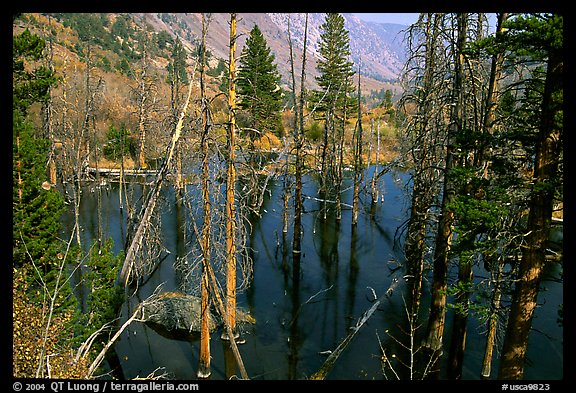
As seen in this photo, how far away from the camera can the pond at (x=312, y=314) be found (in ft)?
39.5

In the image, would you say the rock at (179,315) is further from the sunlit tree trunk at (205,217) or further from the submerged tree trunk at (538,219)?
the submerged tree trunk at (538,219)

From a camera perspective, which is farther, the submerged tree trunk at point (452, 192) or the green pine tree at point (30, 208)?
the green pine tree at point (30, 208)

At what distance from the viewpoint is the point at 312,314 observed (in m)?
15.1

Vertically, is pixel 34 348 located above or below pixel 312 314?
above

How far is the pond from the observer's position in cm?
1205

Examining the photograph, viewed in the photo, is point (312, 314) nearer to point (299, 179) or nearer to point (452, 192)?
point (299, 179)

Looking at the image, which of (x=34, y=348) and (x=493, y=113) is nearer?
(x=34, y=348)

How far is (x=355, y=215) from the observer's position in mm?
23797

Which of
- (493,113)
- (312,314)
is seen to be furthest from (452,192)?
(312,314)

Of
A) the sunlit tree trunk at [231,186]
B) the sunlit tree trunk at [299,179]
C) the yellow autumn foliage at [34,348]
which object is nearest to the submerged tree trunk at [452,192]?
the sunlit tree trunk at [231,186]
